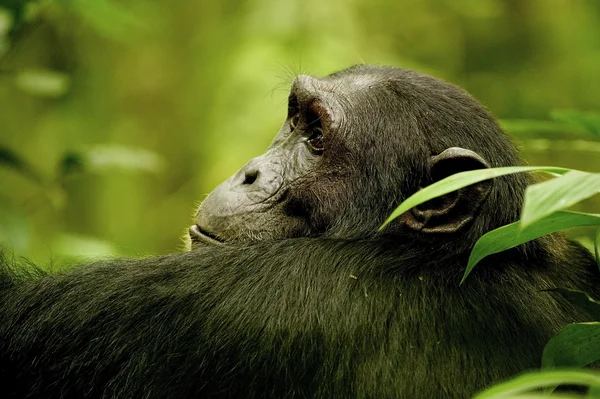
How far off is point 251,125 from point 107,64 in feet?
10.7

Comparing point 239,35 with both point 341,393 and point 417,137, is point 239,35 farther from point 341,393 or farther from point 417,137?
point 341,393

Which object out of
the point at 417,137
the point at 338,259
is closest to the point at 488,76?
the point at 417,137

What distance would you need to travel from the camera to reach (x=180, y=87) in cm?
981

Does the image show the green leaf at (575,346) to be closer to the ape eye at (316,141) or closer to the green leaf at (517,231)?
the green leaf at (517,231)

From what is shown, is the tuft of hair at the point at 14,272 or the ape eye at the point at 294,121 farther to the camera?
the ape eye at the point at 294,121

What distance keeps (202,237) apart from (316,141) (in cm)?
61

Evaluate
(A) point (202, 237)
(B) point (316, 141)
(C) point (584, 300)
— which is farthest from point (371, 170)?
(C) point (584, 300)

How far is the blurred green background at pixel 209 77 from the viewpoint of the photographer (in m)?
7.61

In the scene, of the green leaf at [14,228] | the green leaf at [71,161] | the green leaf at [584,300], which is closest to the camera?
the green leaf at [584,300]

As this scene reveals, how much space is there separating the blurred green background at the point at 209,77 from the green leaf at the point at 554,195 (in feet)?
18.3

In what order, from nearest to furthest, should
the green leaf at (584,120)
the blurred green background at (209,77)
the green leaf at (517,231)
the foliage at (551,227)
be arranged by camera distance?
1. the foliage at (551,227)
2. the green leaf at (517,231)
3. the green leaf at (584,120)
4. the blurred green background at (209,77)

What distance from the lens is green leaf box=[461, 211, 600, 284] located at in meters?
1.91

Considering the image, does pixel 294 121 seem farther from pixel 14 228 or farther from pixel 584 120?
pixel 14 228

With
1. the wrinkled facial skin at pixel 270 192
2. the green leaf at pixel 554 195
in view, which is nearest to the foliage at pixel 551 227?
the green leaf at pixel 554 195
